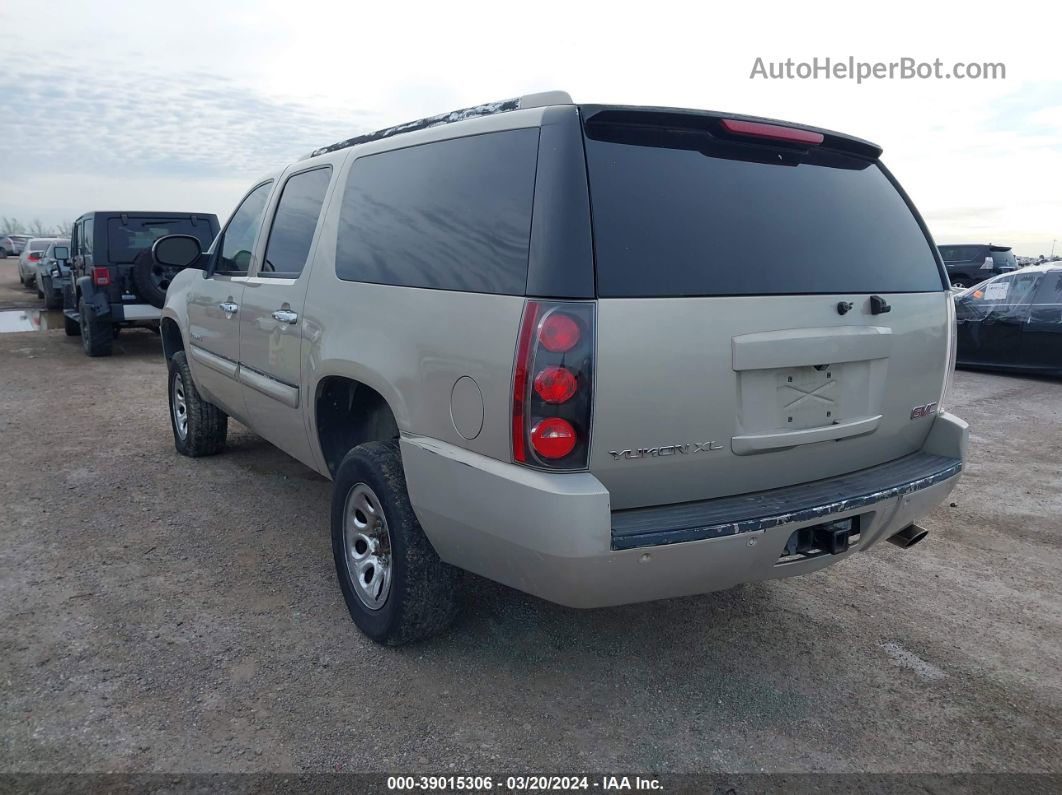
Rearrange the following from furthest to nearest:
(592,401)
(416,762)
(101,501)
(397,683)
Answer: (101,501), (397,683), (416,762), (592,401)

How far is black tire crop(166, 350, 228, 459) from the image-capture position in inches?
221

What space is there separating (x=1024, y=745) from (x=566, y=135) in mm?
2501

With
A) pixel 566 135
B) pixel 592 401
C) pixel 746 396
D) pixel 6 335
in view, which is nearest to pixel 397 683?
pixel 592 401

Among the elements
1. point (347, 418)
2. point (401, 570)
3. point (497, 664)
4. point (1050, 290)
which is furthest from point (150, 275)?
point (1050, 290)

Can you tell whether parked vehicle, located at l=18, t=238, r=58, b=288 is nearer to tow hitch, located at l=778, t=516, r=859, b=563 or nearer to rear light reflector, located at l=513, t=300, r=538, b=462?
rear light reflector, located at l=513, t=300, r=538, b=462

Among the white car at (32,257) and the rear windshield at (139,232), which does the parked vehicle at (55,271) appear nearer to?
the white car at (32,257)

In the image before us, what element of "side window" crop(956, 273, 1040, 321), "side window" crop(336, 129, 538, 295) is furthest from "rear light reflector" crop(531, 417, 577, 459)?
"side window" crop(956, 273, 1040, 321)

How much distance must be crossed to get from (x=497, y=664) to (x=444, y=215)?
1.72 meters

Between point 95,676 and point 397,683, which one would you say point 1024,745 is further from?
point 95,676

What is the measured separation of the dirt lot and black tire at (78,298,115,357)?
6.82m

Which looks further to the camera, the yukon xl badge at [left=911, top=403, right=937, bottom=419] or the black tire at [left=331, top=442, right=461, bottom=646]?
the yukon xl badge at [left=911, top=403, right=937, bottom=419]

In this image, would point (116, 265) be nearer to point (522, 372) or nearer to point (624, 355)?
point (522, 372)

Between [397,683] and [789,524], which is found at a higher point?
[789,524]

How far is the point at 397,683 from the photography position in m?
2.95
